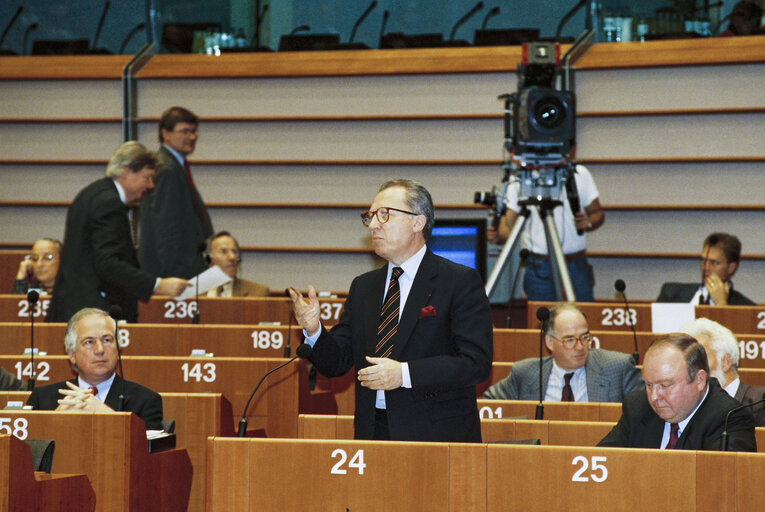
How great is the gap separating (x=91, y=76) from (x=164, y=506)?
5.26 m

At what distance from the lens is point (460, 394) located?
2.90 metres

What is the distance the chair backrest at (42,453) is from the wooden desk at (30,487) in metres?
0.05

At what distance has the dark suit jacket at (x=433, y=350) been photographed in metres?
2.82

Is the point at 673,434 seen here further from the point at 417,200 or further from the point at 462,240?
the point at 462,240

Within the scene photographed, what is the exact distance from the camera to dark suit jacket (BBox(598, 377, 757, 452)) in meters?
3.01

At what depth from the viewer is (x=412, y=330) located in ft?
9.48

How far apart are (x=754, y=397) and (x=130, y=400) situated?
2.08 metres

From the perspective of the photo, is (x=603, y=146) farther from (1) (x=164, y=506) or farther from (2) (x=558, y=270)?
(1) (x=164, y=506)

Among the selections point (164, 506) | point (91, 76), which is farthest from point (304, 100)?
point (164, 506)

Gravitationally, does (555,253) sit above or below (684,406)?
above

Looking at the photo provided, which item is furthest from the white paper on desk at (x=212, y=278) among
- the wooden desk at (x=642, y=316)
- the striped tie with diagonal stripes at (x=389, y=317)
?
the striped tie with diagonal stripes at (x=389, y=317)

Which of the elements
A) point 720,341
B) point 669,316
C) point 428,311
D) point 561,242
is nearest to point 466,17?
point 561,242

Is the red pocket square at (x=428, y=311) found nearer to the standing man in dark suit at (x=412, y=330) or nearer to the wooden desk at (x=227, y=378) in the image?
the standing man in dark suit at (x=412, y=330)

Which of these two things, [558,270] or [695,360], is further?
[558,270]
